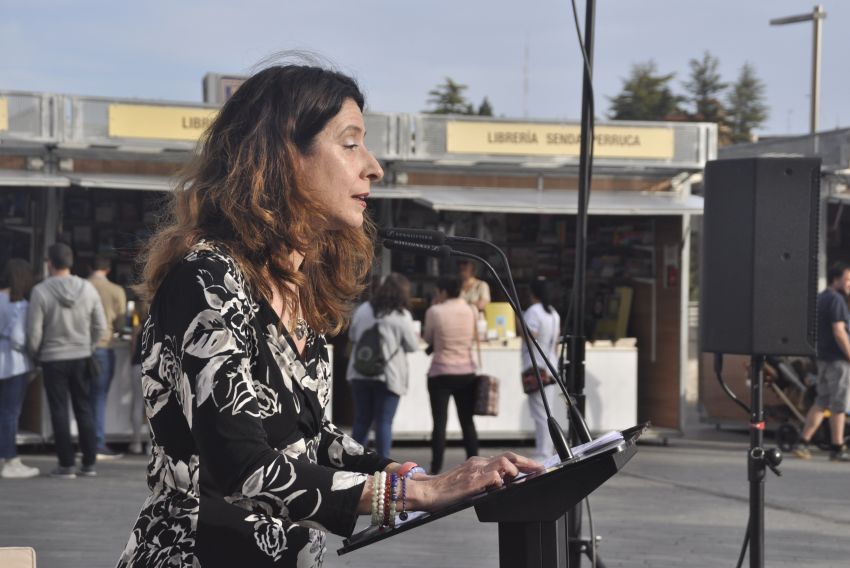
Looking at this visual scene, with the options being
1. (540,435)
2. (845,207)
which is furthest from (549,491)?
(845,207)

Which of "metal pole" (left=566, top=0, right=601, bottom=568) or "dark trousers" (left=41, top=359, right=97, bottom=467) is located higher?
"metal pole" (left=566, top=0, right=601, bottom=568)

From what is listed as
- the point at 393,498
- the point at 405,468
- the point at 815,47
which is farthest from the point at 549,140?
the point at 393,498

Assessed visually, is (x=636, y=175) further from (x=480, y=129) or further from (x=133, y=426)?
(x=133, y=426)

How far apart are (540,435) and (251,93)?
9457mm

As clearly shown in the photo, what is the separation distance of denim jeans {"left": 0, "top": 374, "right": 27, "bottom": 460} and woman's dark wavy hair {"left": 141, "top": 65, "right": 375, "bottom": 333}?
8.67 meters

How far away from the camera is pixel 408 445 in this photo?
→ 13.9 metres

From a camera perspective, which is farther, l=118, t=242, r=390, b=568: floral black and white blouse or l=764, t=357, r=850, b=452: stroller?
l=764, t=357, r=850, b=452: stroller

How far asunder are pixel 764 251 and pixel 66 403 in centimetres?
694

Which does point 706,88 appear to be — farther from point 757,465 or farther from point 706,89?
point 757,465

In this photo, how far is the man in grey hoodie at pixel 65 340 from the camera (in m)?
10.4

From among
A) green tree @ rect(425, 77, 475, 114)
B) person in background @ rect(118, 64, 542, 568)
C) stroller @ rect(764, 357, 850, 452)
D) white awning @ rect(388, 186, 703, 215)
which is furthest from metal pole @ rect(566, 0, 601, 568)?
green tree @ rect(425, 77, 475, 114)

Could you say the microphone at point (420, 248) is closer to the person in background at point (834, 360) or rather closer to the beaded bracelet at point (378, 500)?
the beaded bracelet at point (378, 500)

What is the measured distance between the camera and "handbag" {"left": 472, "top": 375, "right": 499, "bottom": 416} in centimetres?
1102

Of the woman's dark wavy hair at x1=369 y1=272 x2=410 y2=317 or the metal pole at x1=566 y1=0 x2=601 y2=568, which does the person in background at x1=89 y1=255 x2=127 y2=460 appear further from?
the metal pole at x1=566 y1=0 x2=601 y2=568
